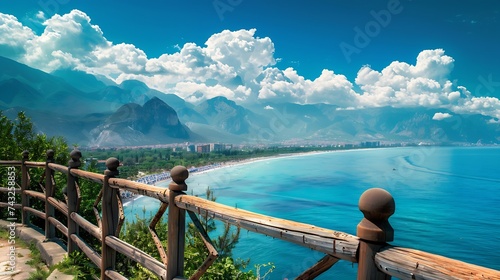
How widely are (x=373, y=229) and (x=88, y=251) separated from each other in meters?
3.31

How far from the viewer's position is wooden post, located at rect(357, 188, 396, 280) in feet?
3.76

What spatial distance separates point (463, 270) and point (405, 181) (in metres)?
82.7

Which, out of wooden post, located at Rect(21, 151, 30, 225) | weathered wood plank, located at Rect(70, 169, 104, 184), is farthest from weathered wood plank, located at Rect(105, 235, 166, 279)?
wooden post, located at Rect(21, 151, 30, 225)

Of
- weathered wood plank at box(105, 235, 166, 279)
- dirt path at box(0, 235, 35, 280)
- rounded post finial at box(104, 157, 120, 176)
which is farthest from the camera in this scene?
dirt path at box(0, 235, 35, 280)

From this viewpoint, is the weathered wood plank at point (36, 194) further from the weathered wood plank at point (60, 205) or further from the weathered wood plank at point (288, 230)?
the weathered wood plank at point (288, 230)

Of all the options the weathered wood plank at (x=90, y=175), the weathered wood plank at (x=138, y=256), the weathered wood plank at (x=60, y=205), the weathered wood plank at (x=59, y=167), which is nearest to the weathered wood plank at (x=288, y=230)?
the weathered wood plank at (x=138, y=256)

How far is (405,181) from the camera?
75.5 metres

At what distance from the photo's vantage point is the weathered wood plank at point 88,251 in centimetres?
330

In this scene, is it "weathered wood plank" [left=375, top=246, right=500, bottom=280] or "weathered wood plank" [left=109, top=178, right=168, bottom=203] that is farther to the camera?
"weathered wood plank" [left=109, top=178, right=168, bottom=203]

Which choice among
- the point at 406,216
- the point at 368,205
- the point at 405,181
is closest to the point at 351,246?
the point at 368,205

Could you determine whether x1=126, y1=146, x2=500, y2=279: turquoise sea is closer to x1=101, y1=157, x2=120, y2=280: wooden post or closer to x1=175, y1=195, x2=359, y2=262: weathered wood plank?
x1=101, y1=157, x2=120, y2=280: wooden post

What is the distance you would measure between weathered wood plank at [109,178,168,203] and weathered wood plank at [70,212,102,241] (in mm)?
609

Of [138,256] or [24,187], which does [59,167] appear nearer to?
[24,187]

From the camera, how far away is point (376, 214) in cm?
115
